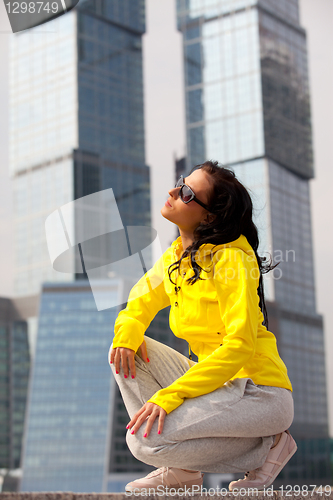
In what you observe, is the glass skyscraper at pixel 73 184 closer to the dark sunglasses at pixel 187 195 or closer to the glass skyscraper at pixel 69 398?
the glass skyscraper at pixel 69 398

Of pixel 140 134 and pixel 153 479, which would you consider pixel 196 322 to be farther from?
pixel 140 134

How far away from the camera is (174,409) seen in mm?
2367

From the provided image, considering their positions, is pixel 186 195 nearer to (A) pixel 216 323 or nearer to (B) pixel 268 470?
(A) pixel 216 323

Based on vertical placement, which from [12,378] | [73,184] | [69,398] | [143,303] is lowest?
[69,398]

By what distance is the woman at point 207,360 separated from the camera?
2379 millimetres

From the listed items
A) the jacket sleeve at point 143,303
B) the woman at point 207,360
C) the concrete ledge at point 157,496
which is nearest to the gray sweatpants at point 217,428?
the woman at point 207,360

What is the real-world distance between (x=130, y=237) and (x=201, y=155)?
284 feet

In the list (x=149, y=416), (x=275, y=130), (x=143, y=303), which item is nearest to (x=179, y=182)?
(x=143, y=303)

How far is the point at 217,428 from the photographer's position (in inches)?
93.7

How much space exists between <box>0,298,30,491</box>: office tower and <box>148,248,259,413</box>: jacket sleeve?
7992cm

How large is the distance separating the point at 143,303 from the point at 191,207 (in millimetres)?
524

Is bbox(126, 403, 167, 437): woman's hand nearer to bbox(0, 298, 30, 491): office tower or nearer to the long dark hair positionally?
the long dark hair

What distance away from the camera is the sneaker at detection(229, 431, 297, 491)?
248 cm

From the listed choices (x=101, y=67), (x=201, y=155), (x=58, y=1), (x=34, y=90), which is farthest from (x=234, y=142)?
(x=58, y=1)
